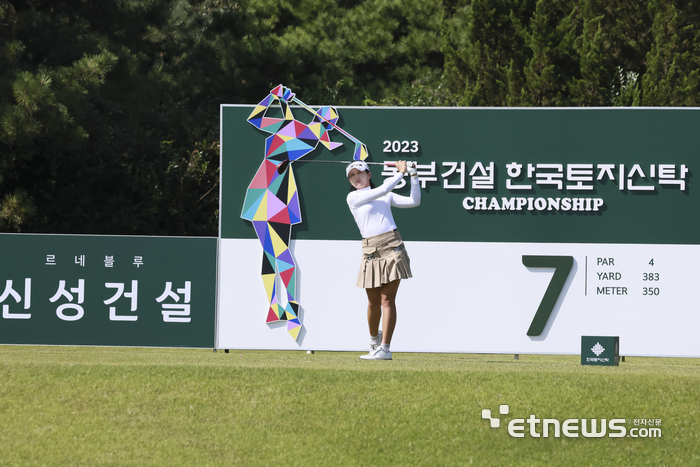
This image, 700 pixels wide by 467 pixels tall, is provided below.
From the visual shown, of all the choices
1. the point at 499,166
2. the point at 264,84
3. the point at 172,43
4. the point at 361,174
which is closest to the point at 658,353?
the point at 499,166

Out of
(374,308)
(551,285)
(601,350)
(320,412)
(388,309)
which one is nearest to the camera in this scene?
(320,412)

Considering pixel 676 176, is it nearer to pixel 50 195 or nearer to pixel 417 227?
pixel 417 227

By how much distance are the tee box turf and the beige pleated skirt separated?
176 cm

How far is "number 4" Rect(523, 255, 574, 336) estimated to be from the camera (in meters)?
7.77

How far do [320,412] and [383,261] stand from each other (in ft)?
6.89

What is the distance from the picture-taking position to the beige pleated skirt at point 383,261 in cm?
737

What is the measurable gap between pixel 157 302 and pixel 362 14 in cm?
1150

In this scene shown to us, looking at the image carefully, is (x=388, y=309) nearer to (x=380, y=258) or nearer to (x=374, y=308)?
(x=374, y=308)

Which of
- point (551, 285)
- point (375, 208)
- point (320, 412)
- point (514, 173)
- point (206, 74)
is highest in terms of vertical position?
point (206, 74)

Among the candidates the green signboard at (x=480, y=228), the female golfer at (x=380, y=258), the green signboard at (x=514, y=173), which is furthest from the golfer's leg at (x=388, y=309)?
the green signboard at (x=514, y=173)

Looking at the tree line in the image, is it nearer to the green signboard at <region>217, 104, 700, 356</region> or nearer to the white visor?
the green signboard at <region>217, 104, 700, 356</region>

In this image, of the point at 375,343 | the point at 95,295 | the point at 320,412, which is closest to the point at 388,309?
the point at 375,343

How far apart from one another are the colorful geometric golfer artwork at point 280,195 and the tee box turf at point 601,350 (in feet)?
9.13

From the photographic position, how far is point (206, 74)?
1634 centimetres
